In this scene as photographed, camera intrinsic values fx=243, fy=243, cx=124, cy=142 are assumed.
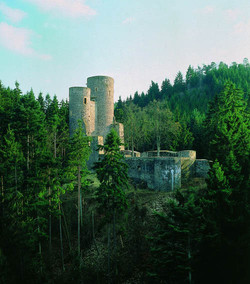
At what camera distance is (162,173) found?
22.6 m

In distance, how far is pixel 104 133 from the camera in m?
35.0

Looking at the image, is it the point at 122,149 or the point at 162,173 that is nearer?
the point at 162,173

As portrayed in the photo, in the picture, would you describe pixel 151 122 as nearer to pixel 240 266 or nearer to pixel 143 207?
pixel 143 207

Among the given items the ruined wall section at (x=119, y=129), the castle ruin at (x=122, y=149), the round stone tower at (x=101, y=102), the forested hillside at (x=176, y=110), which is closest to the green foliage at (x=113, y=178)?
the castle ruin at (x=122, y=149)

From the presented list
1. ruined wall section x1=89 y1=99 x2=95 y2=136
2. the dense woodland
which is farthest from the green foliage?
ruined wall section x1=89 y1=99 x2=95 y2=136

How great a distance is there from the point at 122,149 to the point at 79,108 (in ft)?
26.8

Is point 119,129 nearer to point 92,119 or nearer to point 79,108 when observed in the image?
point 92,119

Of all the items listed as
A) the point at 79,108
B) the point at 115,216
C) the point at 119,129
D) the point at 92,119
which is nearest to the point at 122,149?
the point at 119,129

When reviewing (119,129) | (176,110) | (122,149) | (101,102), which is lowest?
(122,149)

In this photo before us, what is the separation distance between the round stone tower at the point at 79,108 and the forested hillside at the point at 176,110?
532 centimetres

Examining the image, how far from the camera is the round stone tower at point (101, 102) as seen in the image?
35250mm

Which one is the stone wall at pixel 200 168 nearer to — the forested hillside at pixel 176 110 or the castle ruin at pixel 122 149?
the castle ruin at pixel 122 149

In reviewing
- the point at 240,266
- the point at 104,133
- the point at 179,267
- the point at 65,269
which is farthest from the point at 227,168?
the point at 104,133

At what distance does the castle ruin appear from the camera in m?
22.6
